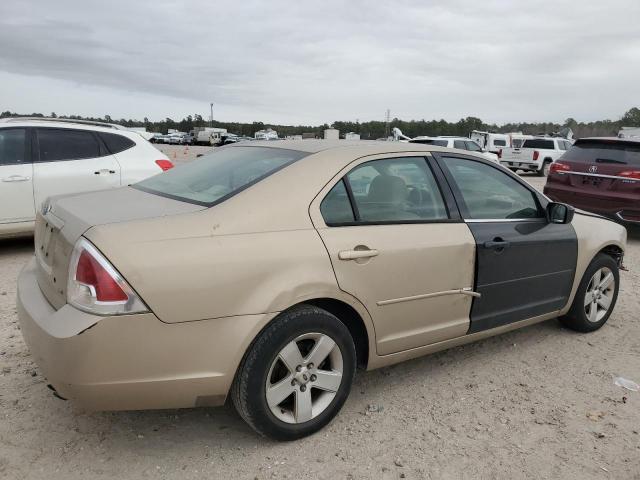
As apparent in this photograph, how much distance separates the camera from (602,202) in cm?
805

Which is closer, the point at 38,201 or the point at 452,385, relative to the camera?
the point at 452,385

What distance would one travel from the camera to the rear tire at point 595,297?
414cm

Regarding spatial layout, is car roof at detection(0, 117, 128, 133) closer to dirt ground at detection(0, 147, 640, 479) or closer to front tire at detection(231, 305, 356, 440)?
dirt ground at detection(0, 147, 640, 479)

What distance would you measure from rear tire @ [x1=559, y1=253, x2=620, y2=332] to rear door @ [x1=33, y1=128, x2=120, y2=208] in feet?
17.2

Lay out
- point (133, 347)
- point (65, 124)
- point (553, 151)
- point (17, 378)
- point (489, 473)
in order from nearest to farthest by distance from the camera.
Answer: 1. point (133, 347)
2. point (489, 473)
3. point (17, 378)
4. point (65, 124)
5. point (553, 151)

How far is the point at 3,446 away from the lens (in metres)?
2.53

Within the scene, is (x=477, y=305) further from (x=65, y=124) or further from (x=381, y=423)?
(x=65, y=124)

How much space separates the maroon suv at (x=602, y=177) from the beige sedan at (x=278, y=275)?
198 inches

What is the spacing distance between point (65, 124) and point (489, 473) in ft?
19.7

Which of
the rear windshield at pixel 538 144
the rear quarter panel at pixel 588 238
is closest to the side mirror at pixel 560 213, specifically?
the rear quarter panel at pixel 588 238

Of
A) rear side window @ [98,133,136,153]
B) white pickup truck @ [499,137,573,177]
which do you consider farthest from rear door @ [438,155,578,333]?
white pickup truck @ [499,137,573,177]

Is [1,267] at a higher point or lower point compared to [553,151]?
lower

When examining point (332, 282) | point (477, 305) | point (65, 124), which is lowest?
point (477, 305)

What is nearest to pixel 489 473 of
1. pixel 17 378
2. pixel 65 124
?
pixel 17 378
